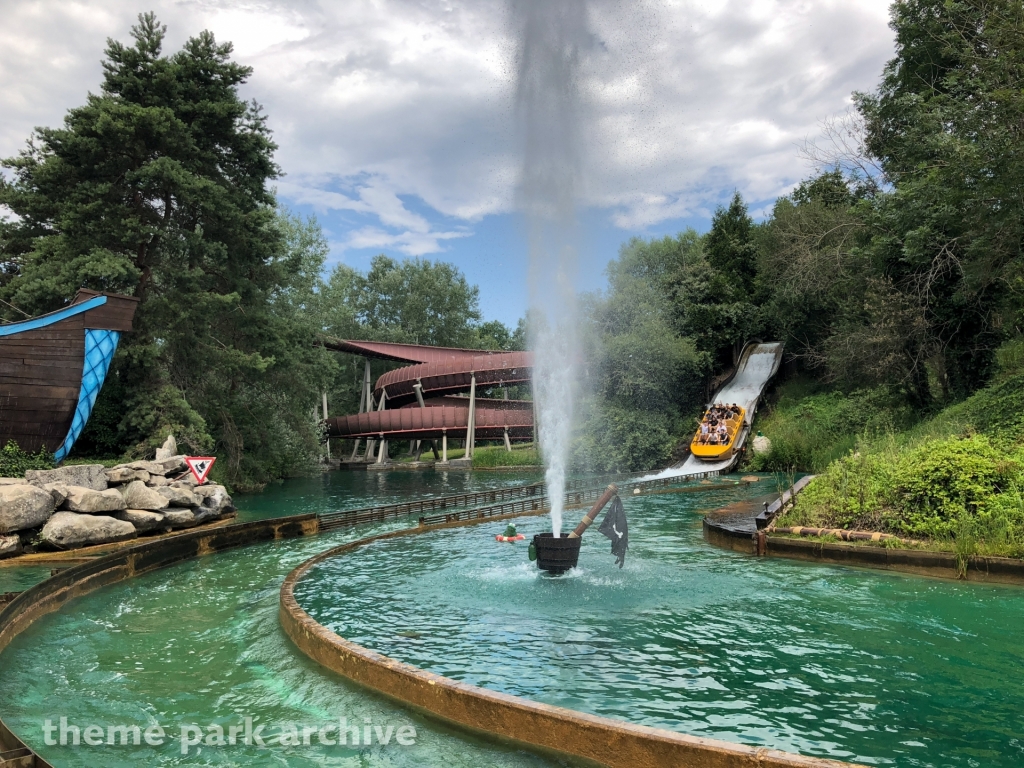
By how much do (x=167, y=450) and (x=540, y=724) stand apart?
21.1 metres

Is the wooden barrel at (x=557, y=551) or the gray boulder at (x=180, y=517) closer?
the wooden barrel at (x=557, y=551)

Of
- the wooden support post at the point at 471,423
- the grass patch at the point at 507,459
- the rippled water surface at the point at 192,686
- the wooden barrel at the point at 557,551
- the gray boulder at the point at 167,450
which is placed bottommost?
the rippled water surface at the point at 192,686

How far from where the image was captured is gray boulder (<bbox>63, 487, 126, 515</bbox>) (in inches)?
651

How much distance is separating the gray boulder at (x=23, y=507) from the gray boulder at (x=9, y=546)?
0.27 metres

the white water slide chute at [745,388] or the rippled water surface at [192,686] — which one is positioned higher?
the white water slide chute at [745,388]

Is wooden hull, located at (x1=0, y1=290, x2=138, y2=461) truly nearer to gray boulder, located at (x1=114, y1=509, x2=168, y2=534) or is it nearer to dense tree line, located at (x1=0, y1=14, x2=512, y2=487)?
dense tree line, located at (x1=0, y1=14, x2=512, y2=487)

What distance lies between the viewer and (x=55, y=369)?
20.7 metres

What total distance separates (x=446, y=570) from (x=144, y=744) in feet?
22.3

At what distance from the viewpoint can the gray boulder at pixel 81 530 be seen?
51.0 feet

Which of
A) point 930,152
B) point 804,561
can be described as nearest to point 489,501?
point 804,561

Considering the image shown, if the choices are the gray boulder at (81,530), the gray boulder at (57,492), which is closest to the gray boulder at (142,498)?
the gray boulder at (81,530)

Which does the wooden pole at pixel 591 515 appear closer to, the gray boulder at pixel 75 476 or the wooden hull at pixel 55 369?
the gray boulder at pixel 75 476

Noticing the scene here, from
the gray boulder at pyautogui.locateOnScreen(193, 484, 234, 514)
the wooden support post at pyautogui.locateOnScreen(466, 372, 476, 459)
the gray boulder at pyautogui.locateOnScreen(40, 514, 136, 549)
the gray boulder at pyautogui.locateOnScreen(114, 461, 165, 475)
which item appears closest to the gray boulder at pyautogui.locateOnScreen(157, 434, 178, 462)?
the gray boulder at pyautogui.locateOnScreen(114, 461, 165, 475)

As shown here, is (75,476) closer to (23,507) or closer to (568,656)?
(23,507)
